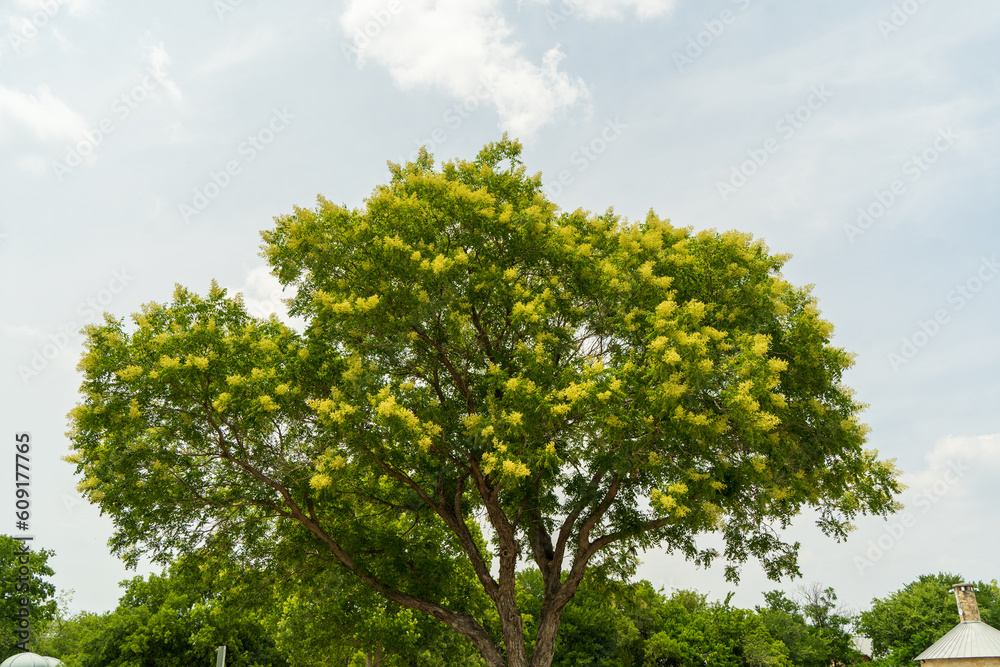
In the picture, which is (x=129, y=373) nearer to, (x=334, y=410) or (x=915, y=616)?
(x=334, y=410)

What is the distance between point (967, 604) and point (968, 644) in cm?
387

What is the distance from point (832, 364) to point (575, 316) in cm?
490

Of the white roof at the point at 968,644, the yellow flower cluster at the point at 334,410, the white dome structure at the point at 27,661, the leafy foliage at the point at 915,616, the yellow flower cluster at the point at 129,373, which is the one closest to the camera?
the yellow flower cluster at the point at 334,410

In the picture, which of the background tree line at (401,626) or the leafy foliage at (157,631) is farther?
the leafy foliage at (157,631)

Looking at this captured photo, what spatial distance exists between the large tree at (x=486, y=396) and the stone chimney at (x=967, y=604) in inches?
1118

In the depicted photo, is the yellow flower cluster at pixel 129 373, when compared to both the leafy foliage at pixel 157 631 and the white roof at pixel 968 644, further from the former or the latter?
the white roof at pixel 968 644

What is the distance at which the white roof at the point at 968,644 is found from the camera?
104 ft

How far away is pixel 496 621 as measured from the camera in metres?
23.3

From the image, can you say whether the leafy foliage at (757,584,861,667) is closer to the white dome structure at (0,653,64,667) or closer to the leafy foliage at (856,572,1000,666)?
the leafy foliage at (856,572,1000,666)

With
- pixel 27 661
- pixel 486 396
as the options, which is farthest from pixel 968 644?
pixel 27 661

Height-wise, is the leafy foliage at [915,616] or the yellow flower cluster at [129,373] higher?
the yellow flower cluster at [129,373]

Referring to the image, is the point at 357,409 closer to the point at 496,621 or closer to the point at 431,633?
the point at 431,633

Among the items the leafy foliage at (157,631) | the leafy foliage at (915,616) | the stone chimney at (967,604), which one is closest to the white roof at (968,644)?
the stone chimney at (967,604)

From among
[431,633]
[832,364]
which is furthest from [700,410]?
[431,633]
